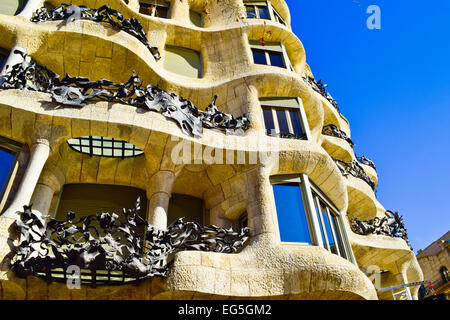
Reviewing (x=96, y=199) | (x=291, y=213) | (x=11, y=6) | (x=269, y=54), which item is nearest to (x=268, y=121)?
(x=291, y=213)

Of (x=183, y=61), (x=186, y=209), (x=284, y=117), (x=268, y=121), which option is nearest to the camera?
(x=186, y=209)

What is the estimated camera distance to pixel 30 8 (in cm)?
1341

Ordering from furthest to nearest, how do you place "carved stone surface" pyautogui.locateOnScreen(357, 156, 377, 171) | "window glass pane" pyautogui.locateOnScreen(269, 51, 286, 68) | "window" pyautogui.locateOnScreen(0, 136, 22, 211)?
1. "carved stone surface" pyautogui.locateOnScreen(357, 156, 377, 171)
2. "window glass pane" pyautogui.locateOnScreen(269, 51, 286, 68)
3. "window" pyautogui.locateOnScreen(0, 136, 22, 211)

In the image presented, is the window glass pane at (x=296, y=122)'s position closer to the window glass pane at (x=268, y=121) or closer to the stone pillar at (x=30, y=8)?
the window glass pane at (x=268, y=121)

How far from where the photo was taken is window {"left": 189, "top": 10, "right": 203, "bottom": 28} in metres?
17.7

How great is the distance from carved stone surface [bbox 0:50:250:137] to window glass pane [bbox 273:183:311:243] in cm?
226

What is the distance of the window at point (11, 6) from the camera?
532 inches

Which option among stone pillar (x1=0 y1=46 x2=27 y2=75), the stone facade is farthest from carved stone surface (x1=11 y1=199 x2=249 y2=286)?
stone pillar (x1=0 y1=46 x2=27 y2=75)

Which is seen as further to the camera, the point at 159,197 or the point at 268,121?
the point at 268,121

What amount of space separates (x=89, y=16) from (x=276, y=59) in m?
7.16

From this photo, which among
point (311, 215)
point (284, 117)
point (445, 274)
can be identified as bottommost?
point (311, 215)

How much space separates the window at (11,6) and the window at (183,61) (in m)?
5.36

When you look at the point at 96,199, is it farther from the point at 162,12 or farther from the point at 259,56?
the point at 162,12

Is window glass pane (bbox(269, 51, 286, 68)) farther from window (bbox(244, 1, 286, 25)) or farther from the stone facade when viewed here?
window (bbox(244, 1, 286, 25))
